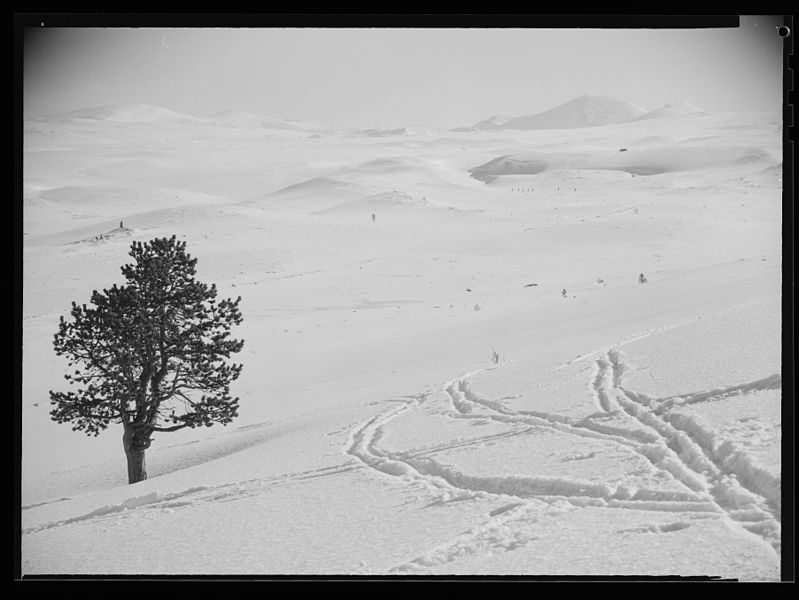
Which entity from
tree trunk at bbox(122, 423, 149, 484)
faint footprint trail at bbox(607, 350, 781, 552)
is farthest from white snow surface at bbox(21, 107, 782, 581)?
tree trunk at bbox(122, 423, 149, 484)

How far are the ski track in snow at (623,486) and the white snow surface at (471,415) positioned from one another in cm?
2

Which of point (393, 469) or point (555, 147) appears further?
point (555, 147)

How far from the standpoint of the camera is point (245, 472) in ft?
24.1

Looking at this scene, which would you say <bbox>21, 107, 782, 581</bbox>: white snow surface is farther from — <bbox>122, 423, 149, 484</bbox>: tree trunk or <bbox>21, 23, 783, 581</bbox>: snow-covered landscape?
<bbox>122, 423, 149, 484</bbox>: tree trunk

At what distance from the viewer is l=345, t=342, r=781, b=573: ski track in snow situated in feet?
18.4

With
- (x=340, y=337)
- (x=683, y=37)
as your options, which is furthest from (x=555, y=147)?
(x=683, y=37)

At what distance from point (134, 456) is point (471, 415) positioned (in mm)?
3520

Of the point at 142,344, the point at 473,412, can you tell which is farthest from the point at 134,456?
the point at 473,412

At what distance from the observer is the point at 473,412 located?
792 cm

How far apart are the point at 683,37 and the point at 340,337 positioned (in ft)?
31.6

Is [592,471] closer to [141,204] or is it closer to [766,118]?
[766,118]

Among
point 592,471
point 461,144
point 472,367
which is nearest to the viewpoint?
point 592,471

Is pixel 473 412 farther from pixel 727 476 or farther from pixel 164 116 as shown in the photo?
pixel 164 116

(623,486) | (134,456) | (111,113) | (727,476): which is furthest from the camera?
(111,113)
